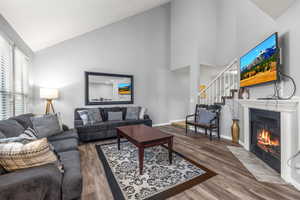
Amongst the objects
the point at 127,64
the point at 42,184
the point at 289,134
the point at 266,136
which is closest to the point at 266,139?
the point at 266,136

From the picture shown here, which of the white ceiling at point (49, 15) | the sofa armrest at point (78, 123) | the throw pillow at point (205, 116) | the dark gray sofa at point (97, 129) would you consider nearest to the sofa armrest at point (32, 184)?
the white ceiling at point (49, 15)

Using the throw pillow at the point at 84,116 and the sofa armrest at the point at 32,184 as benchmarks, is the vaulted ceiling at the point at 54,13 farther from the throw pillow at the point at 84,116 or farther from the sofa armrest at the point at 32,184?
the sofa armrest at the point at 32,184

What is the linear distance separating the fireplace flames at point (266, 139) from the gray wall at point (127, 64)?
10.9 feet

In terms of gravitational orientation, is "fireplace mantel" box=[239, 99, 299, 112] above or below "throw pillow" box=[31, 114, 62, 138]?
above

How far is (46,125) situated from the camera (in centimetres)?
235

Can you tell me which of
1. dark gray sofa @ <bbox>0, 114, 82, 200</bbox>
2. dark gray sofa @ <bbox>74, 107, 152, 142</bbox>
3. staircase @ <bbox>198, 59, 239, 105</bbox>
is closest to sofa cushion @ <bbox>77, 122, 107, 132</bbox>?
A: dark gray sofa @ <bbox>74, 107, 152, 142</bbox>

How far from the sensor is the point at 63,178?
1.15 m

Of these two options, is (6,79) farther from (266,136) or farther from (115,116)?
(266,136)

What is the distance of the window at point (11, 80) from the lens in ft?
6.98

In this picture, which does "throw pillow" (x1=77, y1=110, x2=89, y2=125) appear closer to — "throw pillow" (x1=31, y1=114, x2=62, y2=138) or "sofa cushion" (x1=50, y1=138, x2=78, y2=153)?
"throw pillow" (x1=31, y1=114, x2=62, y2=138)

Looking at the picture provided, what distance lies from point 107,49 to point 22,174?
13.3 ft

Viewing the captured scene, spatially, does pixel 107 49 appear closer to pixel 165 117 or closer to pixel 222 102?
pixel 165 117

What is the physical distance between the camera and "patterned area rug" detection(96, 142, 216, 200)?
5.06ft

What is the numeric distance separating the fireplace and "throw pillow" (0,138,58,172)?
9.58 ft
